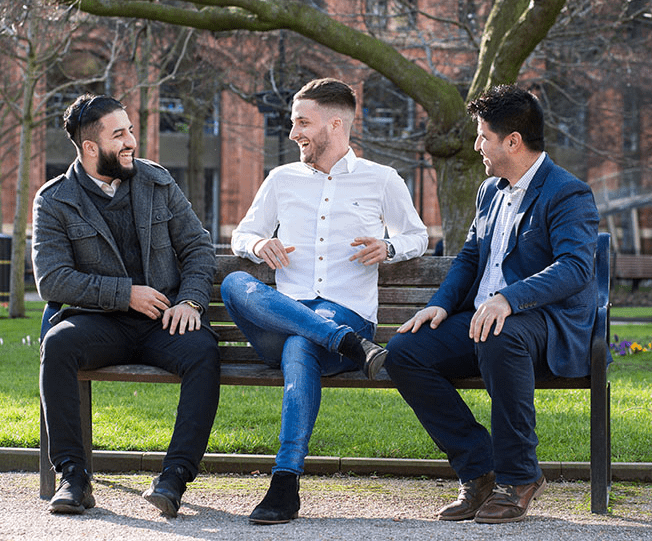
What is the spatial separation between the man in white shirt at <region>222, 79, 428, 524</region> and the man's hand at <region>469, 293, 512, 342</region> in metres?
0.52

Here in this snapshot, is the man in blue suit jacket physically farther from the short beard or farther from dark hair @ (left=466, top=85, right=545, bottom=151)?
the short beard

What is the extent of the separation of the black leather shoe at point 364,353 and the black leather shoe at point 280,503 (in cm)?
52

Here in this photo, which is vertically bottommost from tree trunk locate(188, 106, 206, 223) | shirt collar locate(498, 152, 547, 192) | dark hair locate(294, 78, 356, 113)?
shirt collar locate(498, 152, 547, 192)

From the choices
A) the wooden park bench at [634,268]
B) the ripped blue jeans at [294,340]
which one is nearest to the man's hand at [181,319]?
Answer: the ripped blue jeans at [294,340]

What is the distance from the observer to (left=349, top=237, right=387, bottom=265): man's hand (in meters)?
4.51

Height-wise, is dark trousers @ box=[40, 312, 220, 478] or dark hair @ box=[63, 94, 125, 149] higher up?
dark hair @ box=[63, 94, 125, 149]

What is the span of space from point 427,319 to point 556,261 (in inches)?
25.4

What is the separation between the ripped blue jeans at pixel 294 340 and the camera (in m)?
3.89

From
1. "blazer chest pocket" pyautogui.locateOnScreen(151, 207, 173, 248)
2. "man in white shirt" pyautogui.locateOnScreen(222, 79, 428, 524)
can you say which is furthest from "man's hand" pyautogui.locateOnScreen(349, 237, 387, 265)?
"blazer chest pocket" pyautogui.locateOnScreen(151, 207, 173, 248)

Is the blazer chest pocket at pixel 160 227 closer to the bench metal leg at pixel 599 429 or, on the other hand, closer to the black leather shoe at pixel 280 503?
the black leather shoe at pixel 280 503

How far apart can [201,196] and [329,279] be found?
19048 millimetres

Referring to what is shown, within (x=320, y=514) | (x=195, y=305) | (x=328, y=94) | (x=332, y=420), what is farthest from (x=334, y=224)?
(x=332, y=420)

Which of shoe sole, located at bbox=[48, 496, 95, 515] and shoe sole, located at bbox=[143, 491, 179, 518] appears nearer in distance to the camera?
shoe sole, located at bbox=[143, 491, 179, 518]

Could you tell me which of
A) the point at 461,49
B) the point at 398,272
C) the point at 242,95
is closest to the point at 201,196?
the point at 242,95
